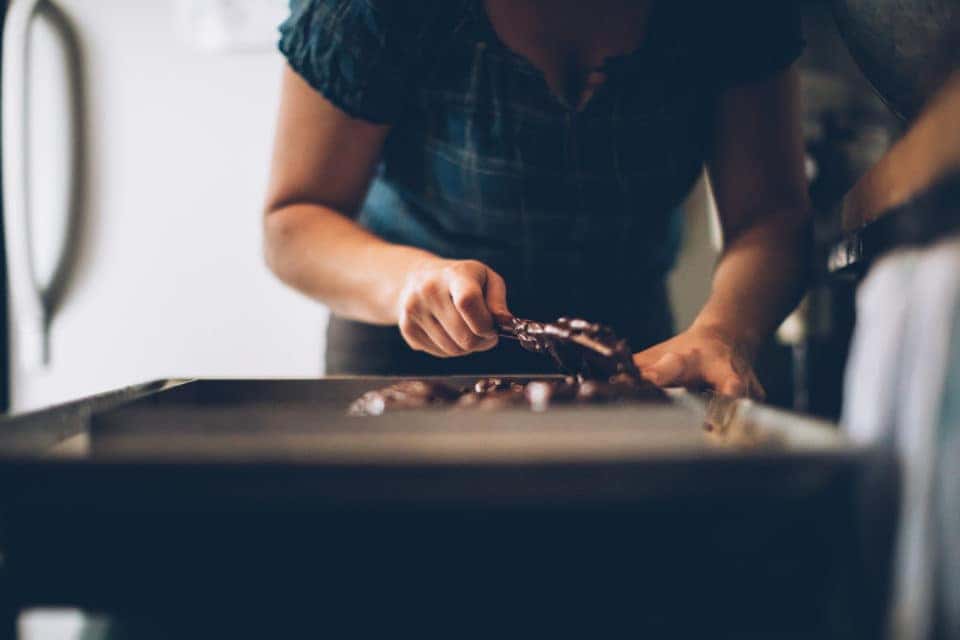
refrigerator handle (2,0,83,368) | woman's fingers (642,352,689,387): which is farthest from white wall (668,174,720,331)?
refrigerator handle (2,0,83,368)

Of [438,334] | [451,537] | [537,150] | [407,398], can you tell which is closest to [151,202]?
[537,150]

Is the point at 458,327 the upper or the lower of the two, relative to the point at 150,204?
lower

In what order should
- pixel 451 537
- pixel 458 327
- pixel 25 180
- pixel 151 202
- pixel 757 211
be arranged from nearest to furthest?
1. pixel 451 537
2. pixel 458 327
3. pixel 757 211
4. pixel 25 180
5. pixel 151 202

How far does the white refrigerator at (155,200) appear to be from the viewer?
65.1 inches

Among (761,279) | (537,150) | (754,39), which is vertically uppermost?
(754,39)

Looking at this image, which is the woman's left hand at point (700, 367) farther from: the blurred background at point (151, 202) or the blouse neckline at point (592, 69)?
the blurred background at point (151, 202)

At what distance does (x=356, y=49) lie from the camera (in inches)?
26.8

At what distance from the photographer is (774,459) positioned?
0.27 meters

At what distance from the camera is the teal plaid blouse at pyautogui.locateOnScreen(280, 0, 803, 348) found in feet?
2.32

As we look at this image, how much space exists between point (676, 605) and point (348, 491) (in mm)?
143

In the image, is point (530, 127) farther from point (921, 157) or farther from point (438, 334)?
point (921, 157)

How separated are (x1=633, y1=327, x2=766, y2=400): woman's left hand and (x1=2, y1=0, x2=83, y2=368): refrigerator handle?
151 centimetres

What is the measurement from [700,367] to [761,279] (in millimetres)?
240

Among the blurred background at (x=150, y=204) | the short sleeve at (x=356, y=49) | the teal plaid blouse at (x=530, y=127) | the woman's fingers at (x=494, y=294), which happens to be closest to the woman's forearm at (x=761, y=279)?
the teal plaid blouse at (x=530, y=127)
